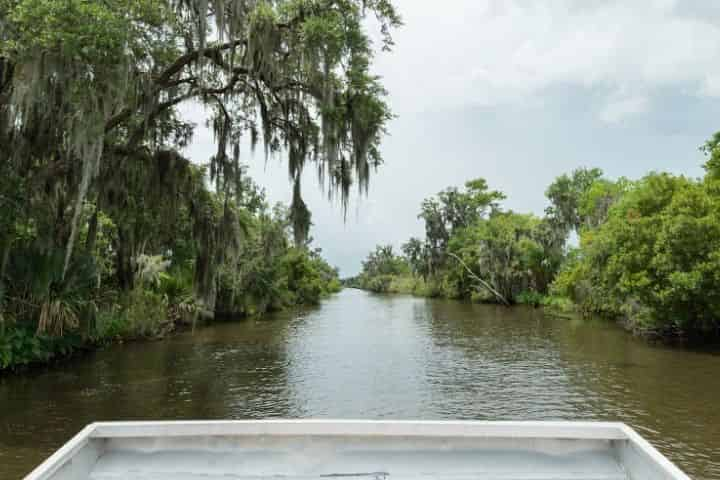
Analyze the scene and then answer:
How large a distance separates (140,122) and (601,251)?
735 inches

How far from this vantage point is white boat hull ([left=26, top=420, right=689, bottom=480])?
3740 mm

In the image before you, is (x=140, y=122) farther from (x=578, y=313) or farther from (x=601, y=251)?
(x=578, y=313)

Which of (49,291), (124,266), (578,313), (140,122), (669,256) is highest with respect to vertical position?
(140,122)

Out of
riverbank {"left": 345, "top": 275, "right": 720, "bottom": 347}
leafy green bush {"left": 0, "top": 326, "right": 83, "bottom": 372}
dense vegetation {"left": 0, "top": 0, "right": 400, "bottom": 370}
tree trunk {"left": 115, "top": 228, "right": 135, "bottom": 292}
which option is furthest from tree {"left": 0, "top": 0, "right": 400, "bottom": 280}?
riverbank {"left": 345, "top": 275, "right": 720, "bottom": 347}

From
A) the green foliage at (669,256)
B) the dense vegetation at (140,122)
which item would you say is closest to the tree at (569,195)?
the green foliage at (669,256)

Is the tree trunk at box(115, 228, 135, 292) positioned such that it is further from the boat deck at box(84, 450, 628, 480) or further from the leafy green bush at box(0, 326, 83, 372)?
the boat deck at box(84, 450, 628, 480)

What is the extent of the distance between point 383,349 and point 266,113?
998cm

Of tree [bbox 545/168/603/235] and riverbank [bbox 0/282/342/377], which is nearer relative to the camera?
riverbank [bbox 0/282/342/377]

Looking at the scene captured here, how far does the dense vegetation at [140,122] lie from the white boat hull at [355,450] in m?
6.45

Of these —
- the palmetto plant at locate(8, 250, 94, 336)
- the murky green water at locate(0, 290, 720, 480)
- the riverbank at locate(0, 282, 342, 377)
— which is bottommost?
the murky green water at locate(0, 290, 720, 480)

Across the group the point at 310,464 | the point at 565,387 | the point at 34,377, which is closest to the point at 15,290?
the point at 34,377

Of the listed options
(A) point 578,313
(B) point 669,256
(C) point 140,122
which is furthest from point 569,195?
(C) point 140,122

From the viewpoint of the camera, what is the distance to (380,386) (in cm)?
1202

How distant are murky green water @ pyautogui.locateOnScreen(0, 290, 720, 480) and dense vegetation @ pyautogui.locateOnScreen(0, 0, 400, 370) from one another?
208 centimetres
